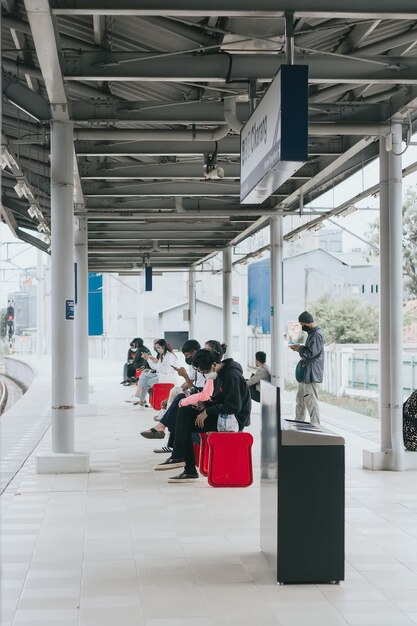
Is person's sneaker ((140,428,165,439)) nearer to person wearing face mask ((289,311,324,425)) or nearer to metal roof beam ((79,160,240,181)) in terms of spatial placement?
person wearing face mask ((289,311,324,425))

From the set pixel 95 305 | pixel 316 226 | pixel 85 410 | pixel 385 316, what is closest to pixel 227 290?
pixel 85 410

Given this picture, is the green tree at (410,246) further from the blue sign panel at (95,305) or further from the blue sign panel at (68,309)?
the blue sign panel at (68,309)

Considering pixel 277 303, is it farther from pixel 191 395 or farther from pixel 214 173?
pixel 191 395

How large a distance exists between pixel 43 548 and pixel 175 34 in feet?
14.1

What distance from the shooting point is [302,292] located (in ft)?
162

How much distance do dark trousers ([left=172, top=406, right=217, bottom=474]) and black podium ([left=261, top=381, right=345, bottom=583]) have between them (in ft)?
11.0

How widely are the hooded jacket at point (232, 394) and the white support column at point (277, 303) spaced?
794 cm

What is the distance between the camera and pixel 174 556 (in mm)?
5523

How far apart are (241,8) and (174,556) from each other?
3.71 metres

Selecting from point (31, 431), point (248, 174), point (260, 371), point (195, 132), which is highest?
point (195, 132)

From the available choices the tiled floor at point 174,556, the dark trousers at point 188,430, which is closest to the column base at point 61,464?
the tiled floor at point 174,556

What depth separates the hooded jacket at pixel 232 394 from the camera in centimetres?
770

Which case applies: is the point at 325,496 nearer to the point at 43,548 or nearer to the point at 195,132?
the point at 43,548

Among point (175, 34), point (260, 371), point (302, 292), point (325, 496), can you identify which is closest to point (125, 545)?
point (325, 496)
